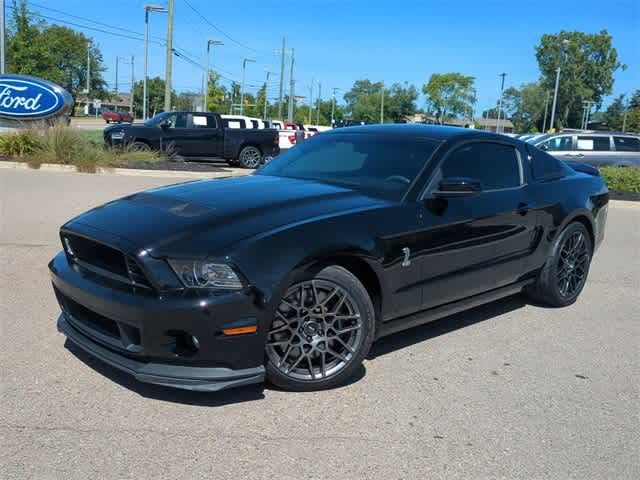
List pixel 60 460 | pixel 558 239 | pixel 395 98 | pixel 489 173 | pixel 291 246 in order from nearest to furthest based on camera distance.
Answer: pixel 60 460 → pixel 291 246 → pixel 489 173 → pixel 558 239 → pixel 395 98

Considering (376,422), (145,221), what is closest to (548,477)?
(376,422)

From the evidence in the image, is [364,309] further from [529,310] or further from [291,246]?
[529,310]

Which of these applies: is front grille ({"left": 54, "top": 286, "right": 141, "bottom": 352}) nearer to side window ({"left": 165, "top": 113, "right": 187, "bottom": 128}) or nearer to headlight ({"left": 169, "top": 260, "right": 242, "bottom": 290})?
headlight ({"left": 169, "top": 260, "right": 242, "bottom": 290})

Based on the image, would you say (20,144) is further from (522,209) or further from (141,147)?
(522,209)

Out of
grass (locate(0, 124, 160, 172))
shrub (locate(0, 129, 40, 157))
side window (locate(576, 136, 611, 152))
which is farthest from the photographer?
side window (locate(576, 136, 611, 152))

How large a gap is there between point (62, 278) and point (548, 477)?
2.91m

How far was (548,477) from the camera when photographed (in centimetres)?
299

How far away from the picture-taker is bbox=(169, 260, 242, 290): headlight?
3312 millimetres

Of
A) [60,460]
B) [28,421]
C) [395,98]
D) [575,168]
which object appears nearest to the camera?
[60,460]

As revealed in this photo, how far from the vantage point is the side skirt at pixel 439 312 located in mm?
4164

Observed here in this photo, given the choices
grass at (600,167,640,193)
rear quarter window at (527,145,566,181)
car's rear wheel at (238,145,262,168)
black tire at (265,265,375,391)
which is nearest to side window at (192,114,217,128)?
car's rear wheel at (238,145,262,168)

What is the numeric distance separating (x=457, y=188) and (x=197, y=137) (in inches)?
635

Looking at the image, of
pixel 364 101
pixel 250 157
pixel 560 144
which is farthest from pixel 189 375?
pixel 364 101

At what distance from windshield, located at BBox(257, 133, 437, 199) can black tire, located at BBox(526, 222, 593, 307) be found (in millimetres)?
1751
